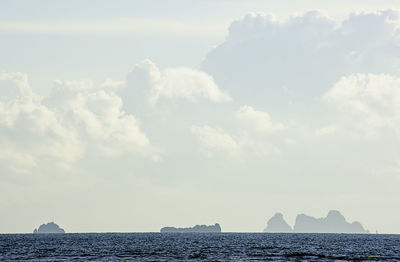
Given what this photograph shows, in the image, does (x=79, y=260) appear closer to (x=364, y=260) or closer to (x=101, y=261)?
(x=101, y=261)

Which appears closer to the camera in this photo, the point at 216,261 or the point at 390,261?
the point at 216,261

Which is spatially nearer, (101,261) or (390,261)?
(101,261)

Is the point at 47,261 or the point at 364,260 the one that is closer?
the point at 47,261

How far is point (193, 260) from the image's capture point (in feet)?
311

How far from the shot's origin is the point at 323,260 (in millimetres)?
99312

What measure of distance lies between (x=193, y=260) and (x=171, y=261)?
346cm

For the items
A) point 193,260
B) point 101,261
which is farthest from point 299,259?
point 101,261

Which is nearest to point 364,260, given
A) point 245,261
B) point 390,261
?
point 390,261

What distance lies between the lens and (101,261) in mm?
94000

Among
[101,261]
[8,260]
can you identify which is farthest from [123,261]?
[8,260]

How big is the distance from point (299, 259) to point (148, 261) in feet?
81.7

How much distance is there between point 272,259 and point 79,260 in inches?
1216

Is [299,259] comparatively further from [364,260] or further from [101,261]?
[101,261]

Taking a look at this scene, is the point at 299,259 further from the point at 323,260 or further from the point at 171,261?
the point at 171,261
